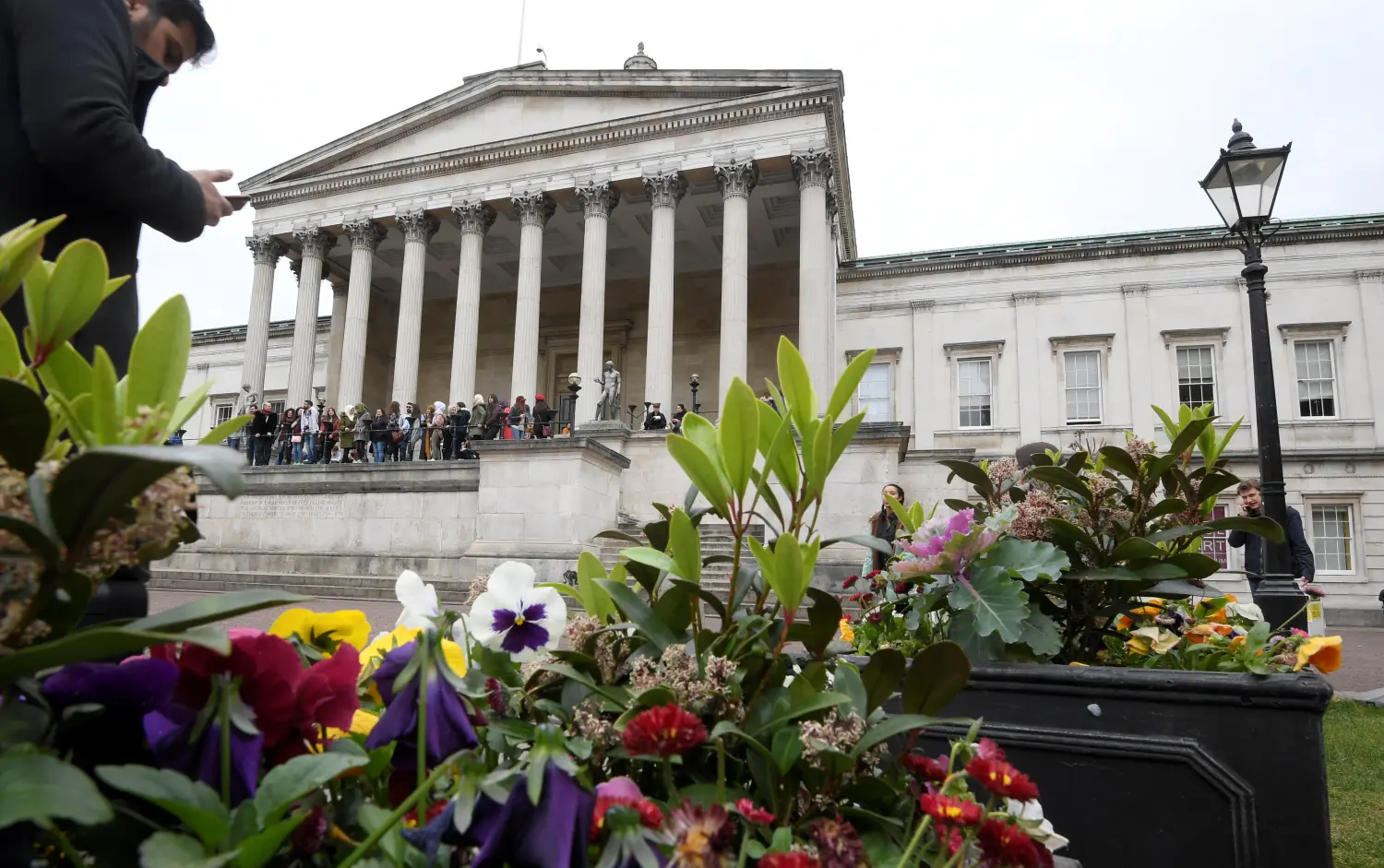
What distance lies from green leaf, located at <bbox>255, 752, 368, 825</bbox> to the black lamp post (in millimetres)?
8363

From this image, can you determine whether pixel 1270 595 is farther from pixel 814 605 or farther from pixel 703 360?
pixel 703 360

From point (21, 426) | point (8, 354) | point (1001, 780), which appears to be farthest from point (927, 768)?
point (8, 354)

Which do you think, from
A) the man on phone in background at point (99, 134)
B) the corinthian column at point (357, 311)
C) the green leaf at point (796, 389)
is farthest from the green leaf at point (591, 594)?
the corinthian column at point (357, 311)

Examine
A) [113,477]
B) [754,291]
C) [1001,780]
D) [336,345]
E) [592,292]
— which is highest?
[754,291]

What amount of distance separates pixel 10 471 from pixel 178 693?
261mm

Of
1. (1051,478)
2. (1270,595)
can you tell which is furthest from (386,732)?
(1270,595)

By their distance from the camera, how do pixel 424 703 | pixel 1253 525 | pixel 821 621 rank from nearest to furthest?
pixel 424 703
pixel 821 621
pixel 1253 525

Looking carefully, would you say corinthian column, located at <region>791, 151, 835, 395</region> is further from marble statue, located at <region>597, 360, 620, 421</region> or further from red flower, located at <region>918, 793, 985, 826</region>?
red flower, located at <region>918, 793, 985, 826</region>

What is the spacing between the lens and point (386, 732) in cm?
90

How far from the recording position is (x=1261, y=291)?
822 centimetres

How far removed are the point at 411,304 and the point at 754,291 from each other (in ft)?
42.4

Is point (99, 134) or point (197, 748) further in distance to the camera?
point (99, 134)

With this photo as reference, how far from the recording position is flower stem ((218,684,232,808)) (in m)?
0.74

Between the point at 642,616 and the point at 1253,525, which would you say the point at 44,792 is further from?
the point at 1253,525
